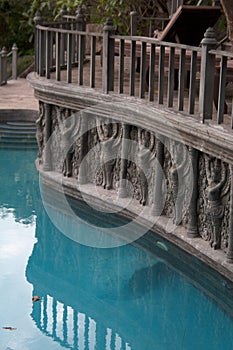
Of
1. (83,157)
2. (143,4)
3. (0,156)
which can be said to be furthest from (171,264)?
(143,4)

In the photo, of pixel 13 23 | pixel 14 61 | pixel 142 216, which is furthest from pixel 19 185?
pixel 13 23

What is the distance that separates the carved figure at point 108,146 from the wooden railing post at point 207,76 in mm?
2008

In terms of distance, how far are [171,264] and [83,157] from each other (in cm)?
236

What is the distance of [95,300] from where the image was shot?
7.52 meters

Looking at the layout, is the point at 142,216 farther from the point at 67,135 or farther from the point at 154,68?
the point at 67,135

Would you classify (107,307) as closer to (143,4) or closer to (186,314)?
(186,314)

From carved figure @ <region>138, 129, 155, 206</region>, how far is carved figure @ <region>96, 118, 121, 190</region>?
1.78 feet

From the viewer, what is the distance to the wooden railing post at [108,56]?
9211 mm

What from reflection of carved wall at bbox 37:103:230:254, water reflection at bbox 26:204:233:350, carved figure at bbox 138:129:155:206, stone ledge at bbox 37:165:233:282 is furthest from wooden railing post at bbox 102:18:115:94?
water reflection at bbox 26:204:233:350

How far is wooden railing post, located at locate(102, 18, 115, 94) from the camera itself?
9.21m

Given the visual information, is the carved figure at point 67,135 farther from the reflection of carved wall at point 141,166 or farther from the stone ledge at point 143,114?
the stone ledge at point 143,114

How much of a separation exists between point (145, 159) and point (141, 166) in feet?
0.38

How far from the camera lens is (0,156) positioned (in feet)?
42.6

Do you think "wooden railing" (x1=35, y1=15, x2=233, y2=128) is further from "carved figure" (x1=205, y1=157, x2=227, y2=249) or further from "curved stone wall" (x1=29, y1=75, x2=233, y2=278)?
"carved figure" (x1=205, y1=157, x2=227, y2=249)
